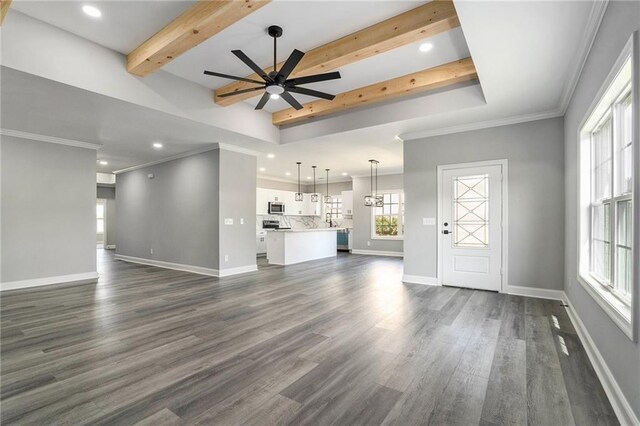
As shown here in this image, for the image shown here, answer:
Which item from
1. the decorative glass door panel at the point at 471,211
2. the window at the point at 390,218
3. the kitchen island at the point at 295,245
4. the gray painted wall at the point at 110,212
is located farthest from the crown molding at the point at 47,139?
the window at the point at 390,218

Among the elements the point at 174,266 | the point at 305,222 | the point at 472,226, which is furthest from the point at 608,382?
the point at 305,222

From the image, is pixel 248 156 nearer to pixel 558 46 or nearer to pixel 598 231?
pixel 558 46

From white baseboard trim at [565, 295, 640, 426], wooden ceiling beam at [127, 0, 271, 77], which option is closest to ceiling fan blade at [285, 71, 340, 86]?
wooden ceiling beam at [127, 0, 271, 77]

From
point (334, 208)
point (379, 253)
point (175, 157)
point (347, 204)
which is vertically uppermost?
point (175, 157)

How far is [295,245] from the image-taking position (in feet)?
26.2

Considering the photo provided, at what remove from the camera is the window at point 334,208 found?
12.1 metres

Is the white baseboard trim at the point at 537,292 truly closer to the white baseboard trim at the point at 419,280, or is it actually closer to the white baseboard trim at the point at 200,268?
the white baseboard trim at the point at 419,280

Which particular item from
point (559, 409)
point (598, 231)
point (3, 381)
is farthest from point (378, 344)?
point (3, 381)

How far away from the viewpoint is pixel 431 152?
17.3 ft

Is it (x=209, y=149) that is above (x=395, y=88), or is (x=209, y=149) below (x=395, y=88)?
below

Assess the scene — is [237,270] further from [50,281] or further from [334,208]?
[334,208]

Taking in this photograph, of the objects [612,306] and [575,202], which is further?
[575,202]

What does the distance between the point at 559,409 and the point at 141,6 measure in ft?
15.2

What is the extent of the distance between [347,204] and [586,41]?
29.4 feet
